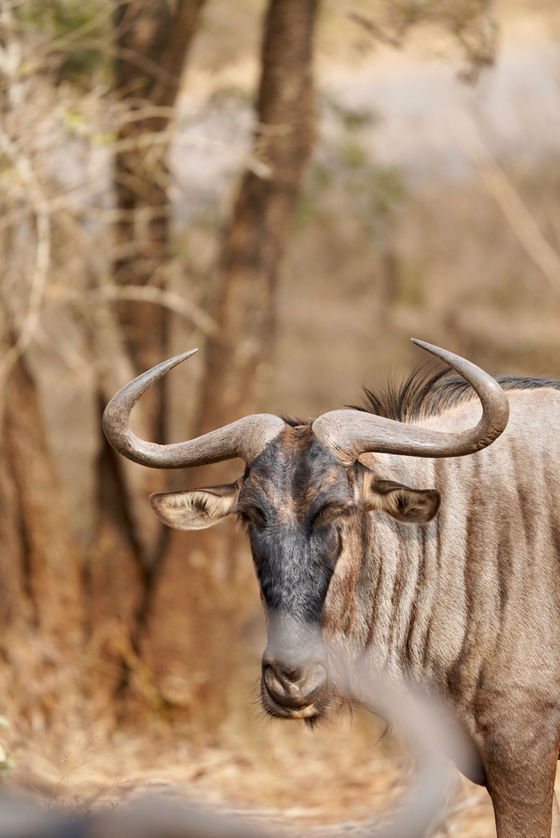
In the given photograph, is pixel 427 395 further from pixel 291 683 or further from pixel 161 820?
pixel 161 820

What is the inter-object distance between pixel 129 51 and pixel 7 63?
5.05 feet

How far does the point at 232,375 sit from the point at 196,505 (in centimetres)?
430

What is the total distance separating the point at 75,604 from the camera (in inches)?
372

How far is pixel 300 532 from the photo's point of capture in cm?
441

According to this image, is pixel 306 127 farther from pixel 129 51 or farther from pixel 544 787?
pixel 544 787

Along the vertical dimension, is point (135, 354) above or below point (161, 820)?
A: below

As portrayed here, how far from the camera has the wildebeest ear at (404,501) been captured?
14.9 ft

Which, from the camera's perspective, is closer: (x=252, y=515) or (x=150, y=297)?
(x=252, y=515)

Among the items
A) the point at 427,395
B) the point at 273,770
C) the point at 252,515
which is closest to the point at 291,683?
the point at 252,515

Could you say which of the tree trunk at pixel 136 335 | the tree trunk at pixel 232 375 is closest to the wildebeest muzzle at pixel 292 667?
the tree trunk at pixel 232 375

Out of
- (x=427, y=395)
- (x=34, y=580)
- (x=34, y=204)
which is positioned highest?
(x=34, y=204)

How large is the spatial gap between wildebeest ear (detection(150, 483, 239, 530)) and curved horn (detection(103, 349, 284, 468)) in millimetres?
183

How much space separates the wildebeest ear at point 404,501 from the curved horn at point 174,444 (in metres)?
0.47

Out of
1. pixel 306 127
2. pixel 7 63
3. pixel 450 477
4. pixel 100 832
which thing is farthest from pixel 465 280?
pixel 100 832
